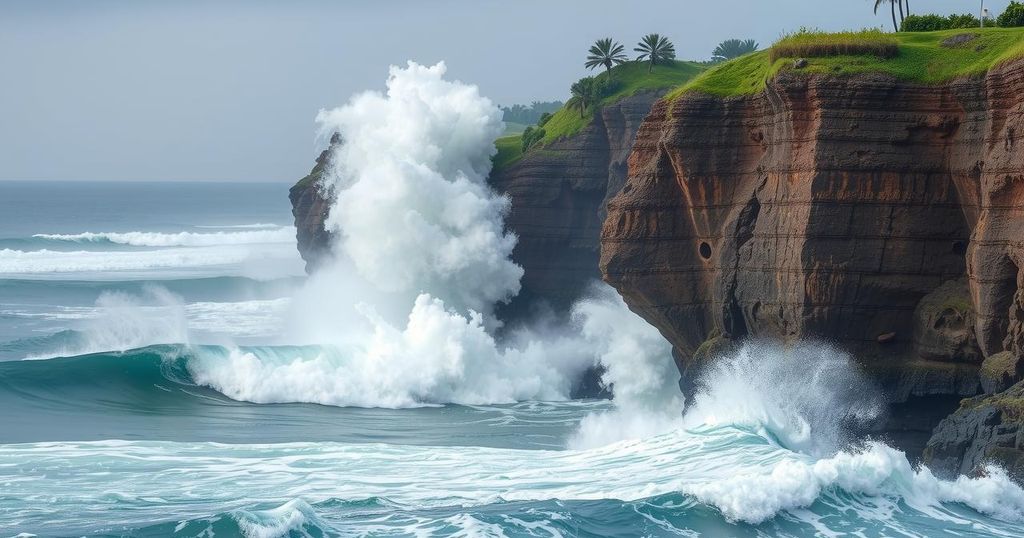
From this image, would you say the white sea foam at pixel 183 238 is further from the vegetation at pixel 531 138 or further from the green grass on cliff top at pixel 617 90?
the vegetation at pixel 531 138

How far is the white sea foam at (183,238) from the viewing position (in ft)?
266

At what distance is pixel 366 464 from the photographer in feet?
87.9

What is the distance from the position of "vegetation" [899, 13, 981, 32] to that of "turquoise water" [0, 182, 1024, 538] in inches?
411

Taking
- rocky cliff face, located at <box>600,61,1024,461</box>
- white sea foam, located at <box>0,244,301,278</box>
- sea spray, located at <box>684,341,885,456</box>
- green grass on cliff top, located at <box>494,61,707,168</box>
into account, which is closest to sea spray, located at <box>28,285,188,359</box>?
green grass on cliff top, located at <box>494,61,707,168</box>

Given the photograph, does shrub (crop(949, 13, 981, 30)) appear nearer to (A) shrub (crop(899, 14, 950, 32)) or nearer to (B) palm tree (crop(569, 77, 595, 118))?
(A) shrub (crop(899, 14, 950, 32))

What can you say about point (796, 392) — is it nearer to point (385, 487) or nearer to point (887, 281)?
point (887, 281)

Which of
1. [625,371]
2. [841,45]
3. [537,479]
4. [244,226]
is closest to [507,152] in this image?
[625,371]

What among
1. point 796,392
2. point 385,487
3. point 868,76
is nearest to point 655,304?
point 796,392

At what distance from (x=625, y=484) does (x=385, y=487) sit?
388cm

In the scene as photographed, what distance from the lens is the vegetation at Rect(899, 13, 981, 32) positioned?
33375 millimetres

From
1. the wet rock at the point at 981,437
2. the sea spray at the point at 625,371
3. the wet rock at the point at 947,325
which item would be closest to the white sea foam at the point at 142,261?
the sea spray at the point at 625,371

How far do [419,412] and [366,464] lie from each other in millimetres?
8433

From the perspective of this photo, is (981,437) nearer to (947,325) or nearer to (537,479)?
(947,325)

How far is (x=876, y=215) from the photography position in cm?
2747
